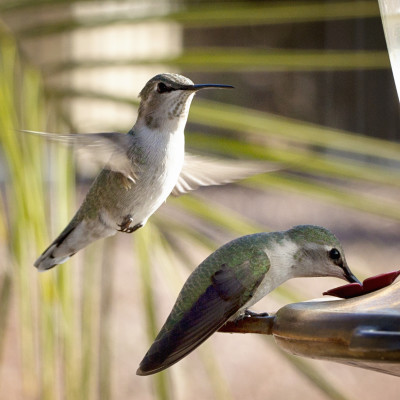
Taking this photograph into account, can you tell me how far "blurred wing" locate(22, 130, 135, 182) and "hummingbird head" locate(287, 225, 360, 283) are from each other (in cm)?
27

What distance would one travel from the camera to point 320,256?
1.17m

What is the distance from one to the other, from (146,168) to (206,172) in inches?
6.0

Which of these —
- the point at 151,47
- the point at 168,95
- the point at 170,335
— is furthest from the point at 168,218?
the point at 151,47

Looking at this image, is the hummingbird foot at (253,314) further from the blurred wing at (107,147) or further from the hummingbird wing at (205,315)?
the blurred wing at (107,147)

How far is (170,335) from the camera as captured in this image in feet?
3.53

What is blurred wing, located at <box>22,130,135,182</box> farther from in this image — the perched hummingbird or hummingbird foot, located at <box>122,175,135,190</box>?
the perched hummingbird

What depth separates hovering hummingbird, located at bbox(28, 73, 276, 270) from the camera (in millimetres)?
1222

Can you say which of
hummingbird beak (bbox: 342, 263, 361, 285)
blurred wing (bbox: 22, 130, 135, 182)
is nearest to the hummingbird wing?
hummingbird beak (bbox: 342, 263, 361, 285)

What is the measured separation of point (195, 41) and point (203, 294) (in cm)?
806

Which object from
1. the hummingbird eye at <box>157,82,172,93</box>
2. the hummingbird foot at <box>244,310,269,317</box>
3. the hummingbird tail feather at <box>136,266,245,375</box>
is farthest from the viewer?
the hummingbird eye at <box>157,82,172,93</box>

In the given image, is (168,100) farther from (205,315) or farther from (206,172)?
(205,315)

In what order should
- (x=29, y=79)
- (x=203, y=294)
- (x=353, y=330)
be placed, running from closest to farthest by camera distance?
(x=353, y=330) → (x=203, y=294) → (x=29, y=79)

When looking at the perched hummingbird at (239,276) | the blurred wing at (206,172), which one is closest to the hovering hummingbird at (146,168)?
the blurred wing at (206,172)

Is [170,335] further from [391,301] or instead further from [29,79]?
[29,79]
